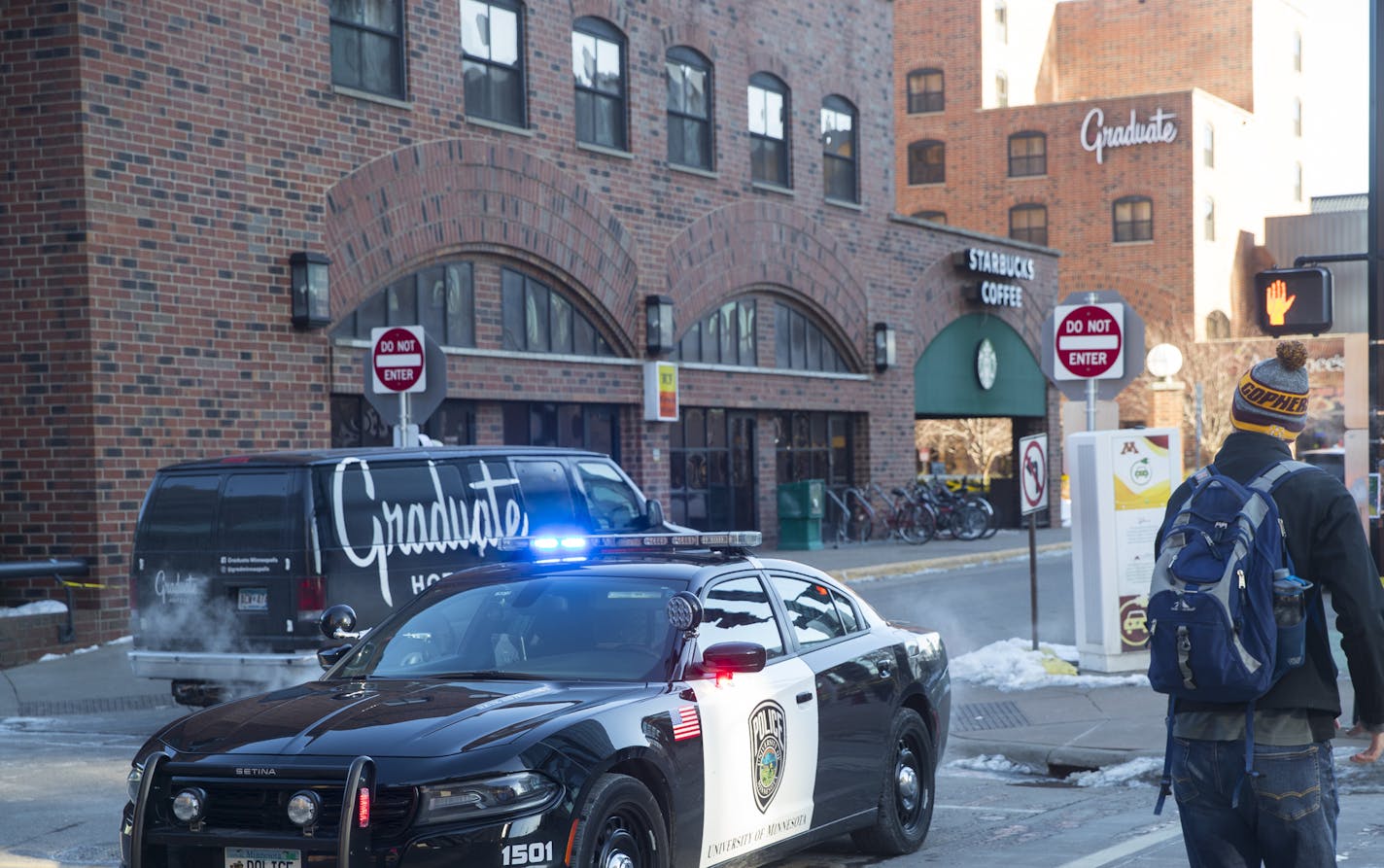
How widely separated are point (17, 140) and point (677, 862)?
44.5 ft

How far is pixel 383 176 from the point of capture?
2030 centimetres

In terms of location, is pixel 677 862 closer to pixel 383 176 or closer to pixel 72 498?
pixel 72 498

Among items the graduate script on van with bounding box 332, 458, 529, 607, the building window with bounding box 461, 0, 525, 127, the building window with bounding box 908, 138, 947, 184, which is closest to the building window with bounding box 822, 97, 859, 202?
the building window with bounding box 461, 0, 525, 127

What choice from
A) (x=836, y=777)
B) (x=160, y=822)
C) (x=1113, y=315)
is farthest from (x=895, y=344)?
(x=160, y=822)

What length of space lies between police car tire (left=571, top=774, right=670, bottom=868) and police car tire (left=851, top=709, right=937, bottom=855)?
187 centimetres

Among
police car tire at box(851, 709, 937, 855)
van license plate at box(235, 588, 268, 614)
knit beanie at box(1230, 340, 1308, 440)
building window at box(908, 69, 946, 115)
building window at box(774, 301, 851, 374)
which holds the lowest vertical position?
police car tire at box(851, 709, 937, 855)

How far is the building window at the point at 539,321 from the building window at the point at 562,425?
796 mm

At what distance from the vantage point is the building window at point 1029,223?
60188 millimetres

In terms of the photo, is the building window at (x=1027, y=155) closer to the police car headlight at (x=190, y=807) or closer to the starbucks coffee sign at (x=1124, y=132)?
the starbucks coffee sign at (x=1124, y=132)

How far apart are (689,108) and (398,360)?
1207cm

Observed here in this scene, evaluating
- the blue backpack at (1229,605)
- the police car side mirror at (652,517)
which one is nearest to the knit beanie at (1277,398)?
the blue backpack at (1229,605)

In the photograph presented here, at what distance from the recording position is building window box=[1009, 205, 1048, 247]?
60188mm

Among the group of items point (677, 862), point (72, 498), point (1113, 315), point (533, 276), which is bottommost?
point (677, 862)

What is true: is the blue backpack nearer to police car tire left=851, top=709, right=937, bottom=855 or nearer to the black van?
police car tire left=851, top=709, right=937, bottom=855
